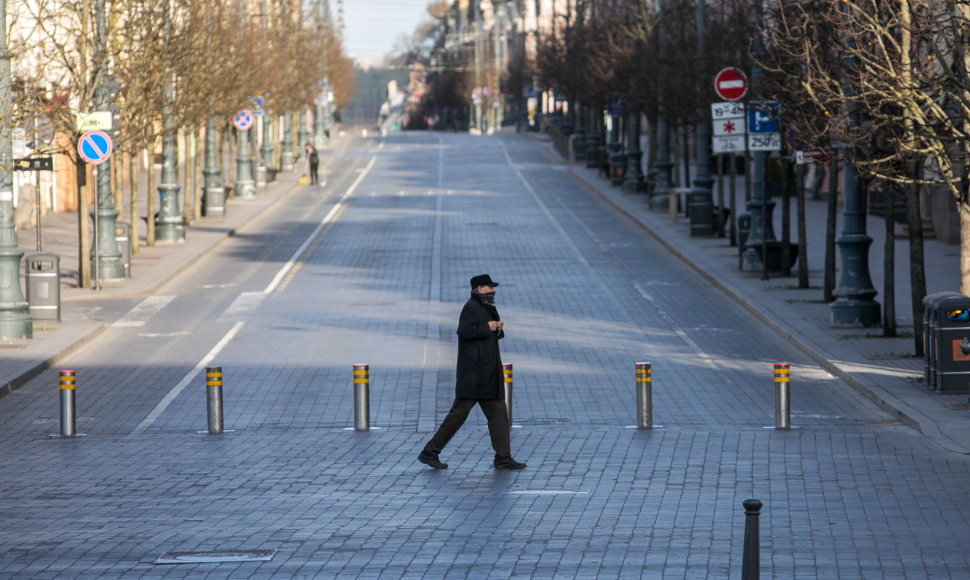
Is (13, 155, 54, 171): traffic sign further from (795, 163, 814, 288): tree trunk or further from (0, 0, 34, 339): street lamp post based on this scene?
(795, 163, 814, 288): tree trunk

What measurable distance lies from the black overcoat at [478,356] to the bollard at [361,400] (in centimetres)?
244

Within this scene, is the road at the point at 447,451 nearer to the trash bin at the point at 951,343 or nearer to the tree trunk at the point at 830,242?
the trash bin at the point at 951,343

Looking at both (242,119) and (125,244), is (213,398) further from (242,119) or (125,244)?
(242,119)

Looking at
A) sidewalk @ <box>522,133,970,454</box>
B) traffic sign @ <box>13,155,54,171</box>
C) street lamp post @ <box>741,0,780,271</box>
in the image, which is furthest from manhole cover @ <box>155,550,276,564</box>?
street lamp post @ <box>741,0,780,271</box>

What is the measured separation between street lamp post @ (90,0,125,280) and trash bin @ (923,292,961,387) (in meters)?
17.8

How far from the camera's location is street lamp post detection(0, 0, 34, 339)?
23.5 meters

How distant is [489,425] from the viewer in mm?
13820

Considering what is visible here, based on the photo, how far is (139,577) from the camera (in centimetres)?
967

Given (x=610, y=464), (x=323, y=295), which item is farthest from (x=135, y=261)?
(x=610, y=464)

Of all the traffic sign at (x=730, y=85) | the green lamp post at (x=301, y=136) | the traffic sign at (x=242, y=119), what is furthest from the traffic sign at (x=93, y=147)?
the green lamp post at (x=301, y=136)

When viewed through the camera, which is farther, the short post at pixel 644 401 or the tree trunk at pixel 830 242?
the tree trunk at pixel 830 242

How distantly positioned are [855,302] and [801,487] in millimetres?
11737

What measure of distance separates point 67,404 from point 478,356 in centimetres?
486

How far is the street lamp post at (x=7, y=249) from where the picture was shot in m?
23.5
